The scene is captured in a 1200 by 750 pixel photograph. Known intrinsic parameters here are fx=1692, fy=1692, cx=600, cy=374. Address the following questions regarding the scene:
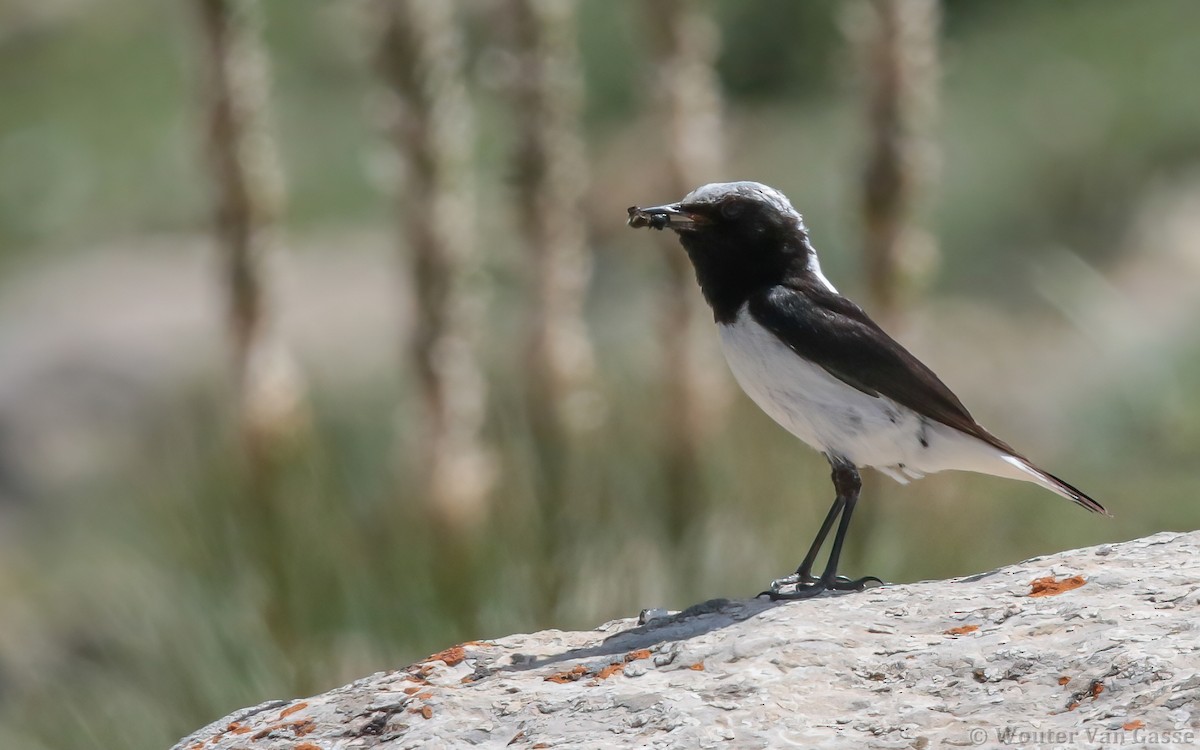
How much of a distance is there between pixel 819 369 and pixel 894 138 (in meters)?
3.01

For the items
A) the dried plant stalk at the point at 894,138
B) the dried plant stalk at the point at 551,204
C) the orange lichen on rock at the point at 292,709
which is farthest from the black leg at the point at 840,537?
the dried plant stalk at the point at 551,204

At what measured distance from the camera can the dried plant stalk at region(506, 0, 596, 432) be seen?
732 centimetres

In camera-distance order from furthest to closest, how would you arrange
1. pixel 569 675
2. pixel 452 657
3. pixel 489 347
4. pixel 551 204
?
1. pixel 489 347
2. pixel 551 204
3. pixel 452 657
4. pixel 569 675

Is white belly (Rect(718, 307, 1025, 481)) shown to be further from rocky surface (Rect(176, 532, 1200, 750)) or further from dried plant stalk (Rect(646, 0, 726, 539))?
dried plant stalk (Rect(646, 0, 726, 539))

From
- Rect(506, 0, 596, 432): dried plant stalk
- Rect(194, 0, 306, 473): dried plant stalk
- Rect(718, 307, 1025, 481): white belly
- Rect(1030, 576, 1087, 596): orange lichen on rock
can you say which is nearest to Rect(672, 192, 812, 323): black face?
Rect(718, 307, 1025, 481): white belly

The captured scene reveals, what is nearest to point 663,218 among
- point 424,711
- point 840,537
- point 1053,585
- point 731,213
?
point 731,213

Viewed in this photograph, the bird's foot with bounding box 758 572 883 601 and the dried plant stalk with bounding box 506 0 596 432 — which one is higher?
the dried plant stalk with bounding box 506 0 596 432

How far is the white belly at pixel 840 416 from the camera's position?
14.1 feet

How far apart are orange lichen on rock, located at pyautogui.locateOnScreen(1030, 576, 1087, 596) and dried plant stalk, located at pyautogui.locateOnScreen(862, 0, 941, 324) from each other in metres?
3.36

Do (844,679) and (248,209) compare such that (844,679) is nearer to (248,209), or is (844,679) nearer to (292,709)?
(292,709)

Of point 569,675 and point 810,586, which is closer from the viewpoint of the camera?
point 569,675

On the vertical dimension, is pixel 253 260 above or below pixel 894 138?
below

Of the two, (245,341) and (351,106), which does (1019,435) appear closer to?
(245,341)

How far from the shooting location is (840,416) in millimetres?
4281
